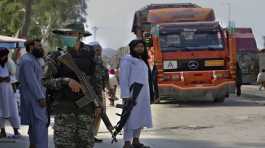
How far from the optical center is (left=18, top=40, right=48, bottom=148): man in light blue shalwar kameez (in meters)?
9.96

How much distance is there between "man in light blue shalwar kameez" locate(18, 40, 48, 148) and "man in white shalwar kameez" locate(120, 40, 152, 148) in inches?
49.4

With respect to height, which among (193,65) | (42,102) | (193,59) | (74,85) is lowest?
(193,65)

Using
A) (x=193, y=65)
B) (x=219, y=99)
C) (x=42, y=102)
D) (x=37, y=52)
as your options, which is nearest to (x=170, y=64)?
(x=193, y=65)

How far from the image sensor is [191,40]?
901 inches

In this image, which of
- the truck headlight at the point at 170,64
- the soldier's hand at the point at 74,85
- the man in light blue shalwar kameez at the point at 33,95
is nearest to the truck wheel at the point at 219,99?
the truck headlight at the point at 170,64

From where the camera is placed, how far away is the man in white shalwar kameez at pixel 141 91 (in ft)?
34.8

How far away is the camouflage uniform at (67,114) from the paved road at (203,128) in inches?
185

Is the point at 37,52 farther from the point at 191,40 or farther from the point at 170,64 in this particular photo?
the point at 191,40

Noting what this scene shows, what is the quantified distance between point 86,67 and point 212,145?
517cm

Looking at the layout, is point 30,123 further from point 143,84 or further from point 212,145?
point 212,145

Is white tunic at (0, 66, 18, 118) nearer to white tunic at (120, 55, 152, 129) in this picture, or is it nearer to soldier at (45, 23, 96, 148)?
white tunic at (120, 55, 152, 129)

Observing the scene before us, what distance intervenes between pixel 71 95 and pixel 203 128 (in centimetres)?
833

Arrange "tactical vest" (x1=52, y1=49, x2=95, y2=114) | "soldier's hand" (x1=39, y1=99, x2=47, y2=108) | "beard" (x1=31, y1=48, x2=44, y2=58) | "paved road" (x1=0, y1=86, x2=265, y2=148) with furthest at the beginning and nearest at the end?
"paved road" (x1=0, y1=86, x2=265, y2=148) < "beard" (x1=31, y1=48, x2=44, y2=58) < "soldier's hand" (x1=39, y1=99, x2=47, y2=108) < "tactical vest" (x1=52, y1=49, x2=95, y2=114)

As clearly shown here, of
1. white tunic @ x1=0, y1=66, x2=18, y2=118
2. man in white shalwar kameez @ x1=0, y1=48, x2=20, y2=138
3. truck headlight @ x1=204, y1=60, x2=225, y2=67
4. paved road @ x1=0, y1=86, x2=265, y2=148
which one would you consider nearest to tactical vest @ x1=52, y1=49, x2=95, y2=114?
paved road @ x1=0, y1=86, x2=265, y2=148
